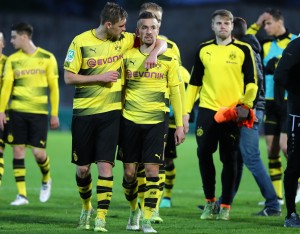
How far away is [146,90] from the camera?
9570 mm

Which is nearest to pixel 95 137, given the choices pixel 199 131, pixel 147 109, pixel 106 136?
pixel 106 136

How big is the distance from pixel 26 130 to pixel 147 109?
12.8ft

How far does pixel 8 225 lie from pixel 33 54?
12.1 ft

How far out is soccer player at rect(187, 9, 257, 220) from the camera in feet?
34.6

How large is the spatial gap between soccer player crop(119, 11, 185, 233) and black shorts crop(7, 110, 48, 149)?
3.64 metres

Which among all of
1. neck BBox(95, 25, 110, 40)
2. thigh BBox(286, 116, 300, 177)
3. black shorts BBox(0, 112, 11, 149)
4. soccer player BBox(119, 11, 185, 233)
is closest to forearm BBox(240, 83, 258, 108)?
thigh BBox(286, 116, 300, 177)

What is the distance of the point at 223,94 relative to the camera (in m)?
10.6

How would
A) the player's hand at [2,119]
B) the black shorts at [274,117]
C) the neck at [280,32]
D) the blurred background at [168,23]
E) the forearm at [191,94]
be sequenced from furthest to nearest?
the blurred background at [168,23], the neck at [280,32], the black shorts at [274,117], the player's hand at [2,119], the forearm at [191,94]

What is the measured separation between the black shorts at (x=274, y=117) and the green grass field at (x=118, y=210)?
3.32 feet

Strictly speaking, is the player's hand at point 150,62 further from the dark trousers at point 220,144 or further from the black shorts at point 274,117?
the black shorts at point 274,117

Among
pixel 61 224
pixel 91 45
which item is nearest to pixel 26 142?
pixel 61 224

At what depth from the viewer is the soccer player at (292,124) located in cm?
947

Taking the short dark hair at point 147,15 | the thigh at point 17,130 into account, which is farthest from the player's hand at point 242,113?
the thigh at point 17,130

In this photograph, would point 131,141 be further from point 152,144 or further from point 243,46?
point 243,46
